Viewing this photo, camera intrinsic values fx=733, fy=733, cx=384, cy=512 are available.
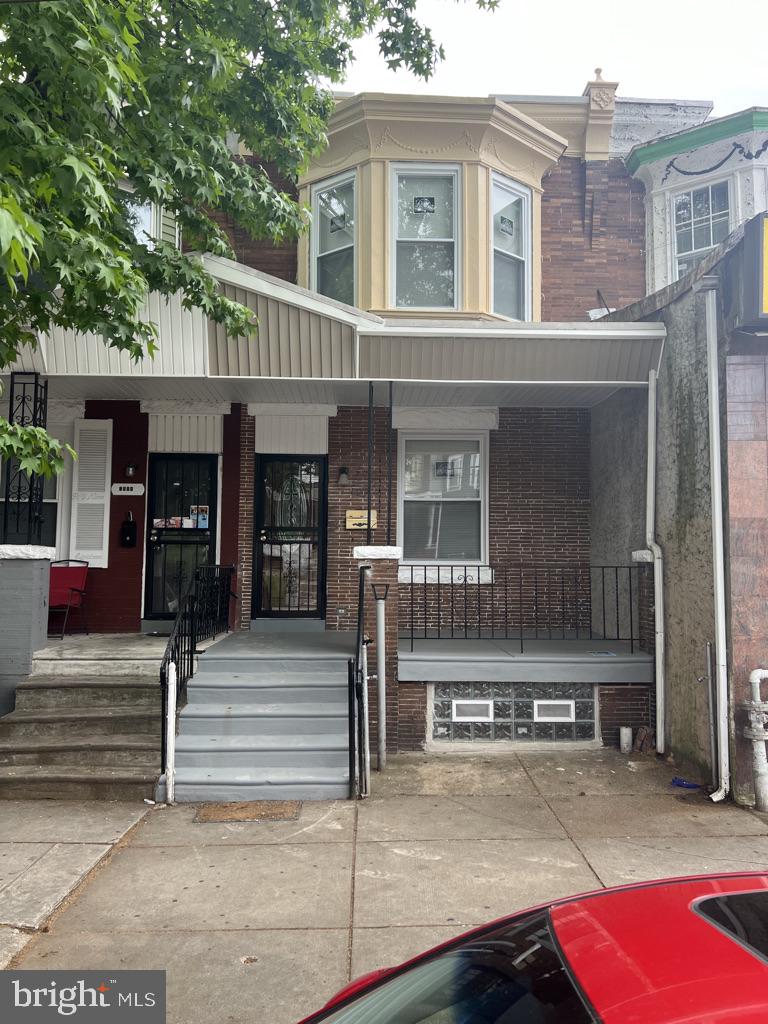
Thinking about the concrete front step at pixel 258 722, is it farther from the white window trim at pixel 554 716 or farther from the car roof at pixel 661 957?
the car roof at pixel 661 957

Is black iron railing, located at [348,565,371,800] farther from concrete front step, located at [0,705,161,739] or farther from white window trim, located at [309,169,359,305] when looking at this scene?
white window trim, located at [309,169,359,305]

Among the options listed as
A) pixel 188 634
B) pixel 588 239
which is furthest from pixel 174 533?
pixel 588 239

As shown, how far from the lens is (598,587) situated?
30.3 ft

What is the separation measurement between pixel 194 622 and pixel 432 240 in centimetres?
554

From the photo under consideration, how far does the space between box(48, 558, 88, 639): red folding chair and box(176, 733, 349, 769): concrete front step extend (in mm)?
3504

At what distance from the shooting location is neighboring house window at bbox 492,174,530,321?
9562 millimetres

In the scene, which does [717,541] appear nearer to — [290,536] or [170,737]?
[170,737]

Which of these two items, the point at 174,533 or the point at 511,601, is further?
the point at 174,533

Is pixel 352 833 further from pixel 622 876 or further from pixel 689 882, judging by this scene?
pixel 689 882

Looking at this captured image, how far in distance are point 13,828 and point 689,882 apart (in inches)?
203

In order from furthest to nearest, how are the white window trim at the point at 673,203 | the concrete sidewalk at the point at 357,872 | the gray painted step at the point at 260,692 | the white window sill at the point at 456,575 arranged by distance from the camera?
the white window trim at the point at 673,203, the white window sill at the point at 456,575, the gray painted step at the point at 260,692, the concrete sidewalk at the point at 357,872

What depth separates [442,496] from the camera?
967 centimetres

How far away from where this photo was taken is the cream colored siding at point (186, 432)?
962cm

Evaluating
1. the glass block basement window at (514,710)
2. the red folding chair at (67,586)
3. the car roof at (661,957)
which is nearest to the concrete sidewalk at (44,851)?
the glass block basement window at (514,710)
